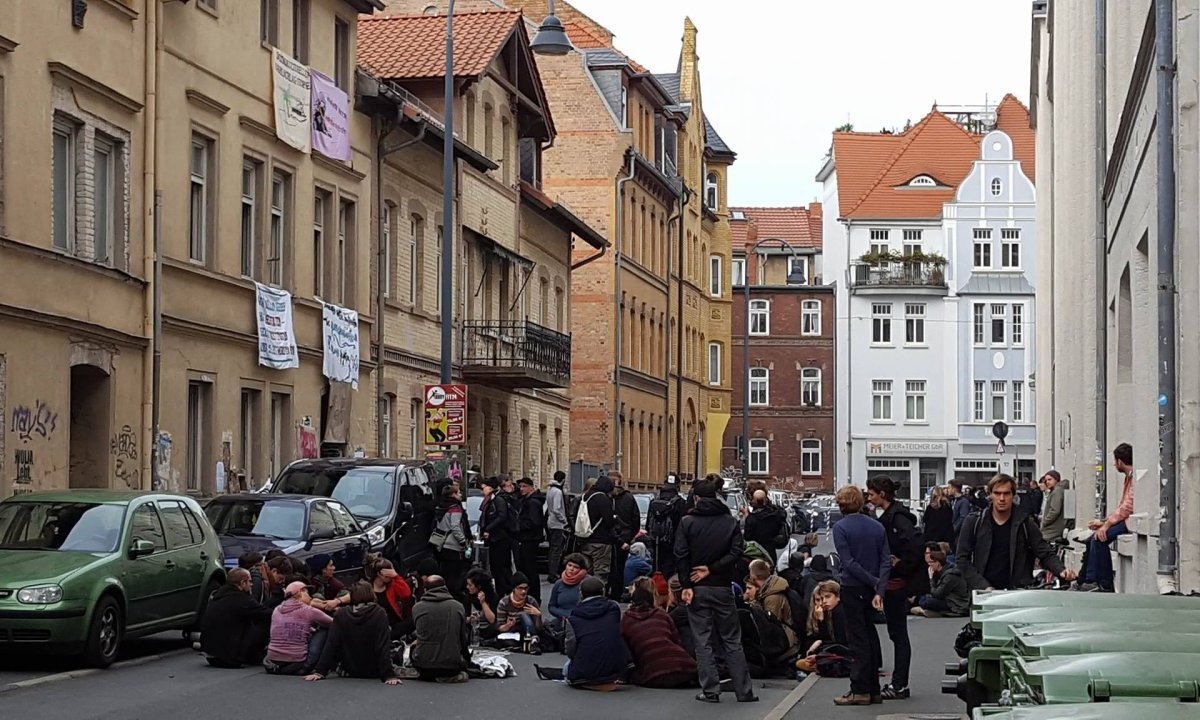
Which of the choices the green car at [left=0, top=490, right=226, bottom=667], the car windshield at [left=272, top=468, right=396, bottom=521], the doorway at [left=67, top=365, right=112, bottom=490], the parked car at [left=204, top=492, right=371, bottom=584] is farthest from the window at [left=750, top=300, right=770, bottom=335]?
the green car at [left=0, top=490, right=226, bottom=667]

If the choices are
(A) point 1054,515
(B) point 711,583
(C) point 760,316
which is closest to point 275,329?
(A) point 1054,515

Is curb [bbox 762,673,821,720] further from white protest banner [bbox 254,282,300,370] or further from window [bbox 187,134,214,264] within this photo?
white protest banner [bbox 254,282,300,370]

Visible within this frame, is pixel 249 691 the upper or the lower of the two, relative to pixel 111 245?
lower

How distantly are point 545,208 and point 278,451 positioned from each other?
1972 centimetres

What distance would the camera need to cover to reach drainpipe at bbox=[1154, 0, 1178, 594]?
16156 mm

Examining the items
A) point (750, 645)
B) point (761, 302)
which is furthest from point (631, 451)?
point (750, 645)

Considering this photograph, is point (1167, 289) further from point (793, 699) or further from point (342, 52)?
point (342, 52)

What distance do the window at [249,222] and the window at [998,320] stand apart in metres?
61.8

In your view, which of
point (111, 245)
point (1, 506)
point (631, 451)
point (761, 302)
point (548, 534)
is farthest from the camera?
point (761, 302)

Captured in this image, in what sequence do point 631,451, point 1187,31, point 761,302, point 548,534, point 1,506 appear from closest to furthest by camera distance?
point 1187,31 < point 1,506 < point 548,534 < point 631,451 < point 761,302

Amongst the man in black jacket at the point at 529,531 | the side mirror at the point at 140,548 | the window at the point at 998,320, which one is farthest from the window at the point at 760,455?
the side mirror at the point at 140,548

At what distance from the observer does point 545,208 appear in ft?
169

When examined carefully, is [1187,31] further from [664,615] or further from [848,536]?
[664,615]

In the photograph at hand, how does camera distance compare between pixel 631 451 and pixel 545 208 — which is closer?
pixel 545 208
